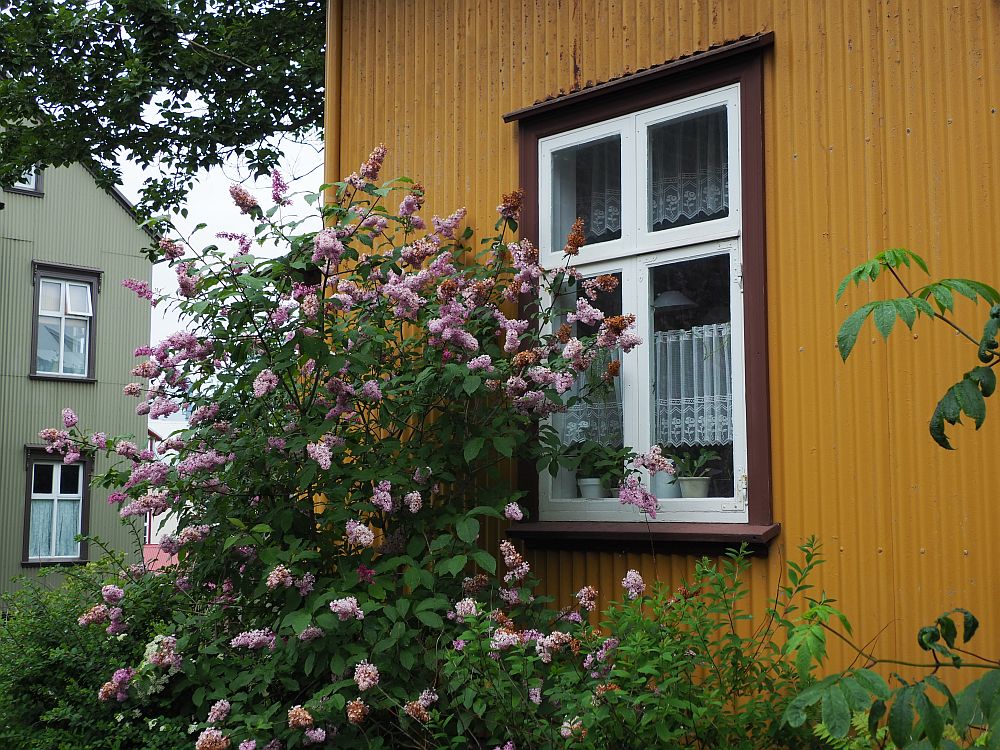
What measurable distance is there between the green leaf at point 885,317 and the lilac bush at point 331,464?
1.80 metres

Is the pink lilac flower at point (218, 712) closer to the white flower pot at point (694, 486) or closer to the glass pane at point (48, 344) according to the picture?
the white flower pot at point (694, 486)

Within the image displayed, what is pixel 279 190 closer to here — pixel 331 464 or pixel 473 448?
pixel 331 464

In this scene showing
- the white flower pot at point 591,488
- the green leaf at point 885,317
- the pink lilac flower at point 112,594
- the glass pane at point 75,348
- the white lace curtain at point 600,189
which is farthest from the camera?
the glass pane at point 75,348

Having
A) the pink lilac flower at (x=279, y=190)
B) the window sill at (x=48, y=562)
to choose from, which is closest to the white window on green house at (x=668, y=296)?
the pink lilac flower at (x=279, y=190)

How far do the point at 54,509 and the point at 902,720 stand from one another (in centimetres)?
1966

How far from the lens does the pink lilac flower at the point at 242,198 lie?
5.30 metres

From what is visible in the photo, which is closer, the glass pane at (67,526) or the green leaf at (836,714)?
the green leaf at (836,714)

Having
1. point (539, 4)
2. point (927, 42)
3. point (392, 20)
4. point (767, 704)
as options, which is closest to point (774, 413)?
point (767, 704)

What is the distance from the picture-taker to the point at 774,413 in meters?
4.71

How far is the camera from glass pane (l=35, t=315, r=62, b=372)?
2034cm

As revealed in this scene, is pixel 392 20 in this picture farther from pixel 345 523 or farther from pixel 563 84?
pixel 345 523

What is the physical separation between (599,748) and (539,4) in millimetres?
3932

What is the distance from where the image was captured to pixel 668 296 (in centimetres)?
522

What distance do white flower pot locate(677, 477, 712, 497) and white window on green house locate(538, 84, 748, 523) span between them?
1 cm
